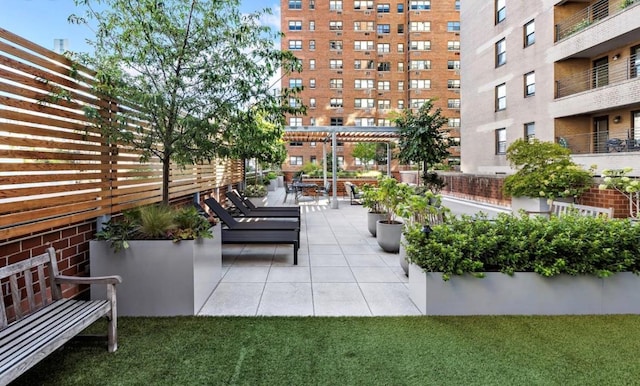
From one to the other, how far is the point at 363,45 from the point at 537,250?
4408cm

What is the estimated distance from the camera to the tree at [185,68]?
4105 mm

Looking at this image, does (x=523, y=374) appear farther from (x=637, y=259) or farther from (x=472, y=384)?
(x=637, y=259)

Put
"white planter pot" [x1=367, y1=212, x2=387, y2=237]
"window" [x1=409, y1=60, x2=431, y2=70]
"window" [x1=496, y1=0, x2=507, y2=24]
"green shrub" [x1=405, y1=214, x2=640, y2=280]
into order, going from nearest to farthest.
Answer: "green shrub" [x1=405, y1=214, x2=640, y2=280]
"white planter pot" [x1=367, y1=212, x2=387, y2=237]
"window" [x1=496, y1=0, x2=507, y2=24]
"window" [x1=409, y1=60, x2=431, y2=70]

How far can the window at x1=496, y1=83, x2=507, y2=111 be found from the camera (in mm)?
19067

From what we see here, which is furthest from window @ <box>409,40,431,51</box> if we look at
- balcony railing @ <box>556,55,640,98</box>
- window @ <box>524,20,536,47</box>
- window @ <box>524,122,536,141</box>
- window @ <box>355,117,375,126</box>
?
balcony railing @ <box>556,55,640,98</box>

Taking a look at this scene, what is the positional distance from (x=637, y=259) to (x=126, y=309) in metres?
5.29

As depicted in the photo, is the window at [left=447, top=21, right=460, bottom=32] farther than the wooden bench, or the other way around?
the window at [left=447, top=21, right=460, bottom=32]

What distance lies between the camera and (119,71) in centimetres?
410

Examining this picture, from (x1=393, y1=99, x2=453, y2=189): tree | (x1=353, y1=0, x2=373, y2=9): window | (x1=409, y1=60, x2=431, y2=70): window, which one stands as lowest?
(x1=393, y1=99, x2=453, y2=189): tree

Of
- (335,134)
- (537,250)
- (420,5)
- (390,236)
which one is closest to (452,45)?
(420,5)

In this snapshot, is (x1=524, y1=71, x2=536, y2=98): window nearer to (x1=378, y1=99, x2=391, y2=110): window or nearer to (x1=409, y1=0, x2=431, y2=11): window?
(x1=378, y1=99, x2=391, y2=110): window

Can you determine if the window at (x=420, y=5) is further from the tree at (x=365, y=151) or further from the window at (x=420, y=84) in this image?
the tree at (x=365, y=151)

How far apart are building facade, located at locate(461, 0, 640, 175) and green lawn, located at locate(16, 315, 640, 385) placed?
12.3 meters

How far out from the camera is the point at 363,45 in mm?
44094
